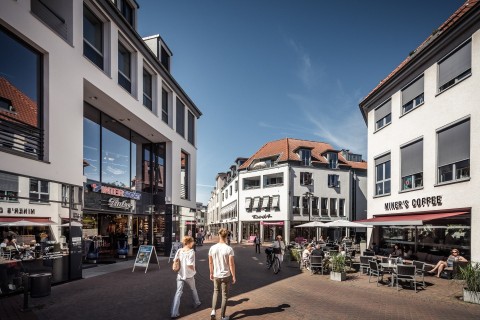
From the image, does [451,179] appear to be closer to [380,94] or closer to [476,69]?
[476,69]

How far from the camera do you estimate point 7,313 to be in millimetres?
7422

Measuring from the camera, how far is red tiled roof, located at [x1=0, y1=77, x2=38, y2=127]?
962 centimetres

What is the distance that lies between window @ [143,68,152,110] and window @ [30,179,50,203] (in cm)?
969

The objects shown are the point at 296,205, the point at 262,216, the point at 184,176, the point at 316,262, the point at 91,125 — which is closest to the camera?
the point at 316,262

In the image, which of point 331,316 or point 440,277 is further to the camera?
point 440,277

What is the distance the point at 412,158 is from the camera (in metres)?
17.1

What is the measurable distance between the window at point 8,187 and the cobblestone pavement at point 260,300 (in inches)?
106

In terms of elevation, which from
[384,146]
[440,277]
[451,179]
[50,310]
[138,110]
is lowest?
[440,277]

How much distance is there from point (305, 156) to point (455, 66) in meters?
27.8

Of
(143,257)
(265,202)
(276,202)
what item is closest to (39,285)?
(143,257)

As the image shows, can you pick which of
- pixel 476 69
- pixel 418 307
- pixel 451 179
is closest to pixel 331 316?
pixel 418 307

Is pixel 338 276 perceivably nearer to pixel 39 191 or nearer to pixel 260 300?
pixel 260 300

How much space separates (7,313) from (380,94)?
20736mm

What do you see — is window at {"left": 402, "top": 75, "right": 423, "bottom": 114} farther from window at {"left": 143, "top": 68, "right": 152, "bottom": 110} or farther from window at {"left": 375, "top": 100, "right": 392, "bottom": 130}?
window at {"left": 143, "top": 68, "right": 152, "bottom": 110}
